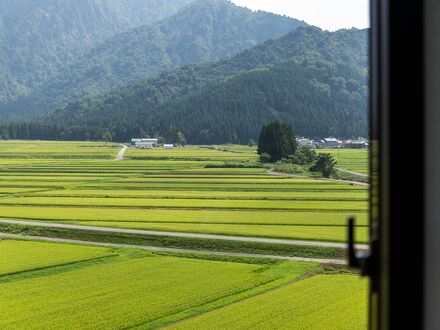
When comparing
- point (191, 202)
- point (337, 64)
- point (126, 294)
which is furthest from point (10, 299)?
point (337, 64)

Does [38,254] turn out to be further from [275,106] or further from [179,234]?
[275,106]

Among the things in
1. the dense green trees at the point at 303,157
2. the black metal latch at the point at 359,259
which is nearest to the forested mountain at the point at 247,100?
the dense green trees at the point at 303,157

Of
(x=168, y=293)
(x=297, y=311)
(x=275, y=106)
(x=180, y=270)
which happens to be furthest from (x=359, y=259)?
(x=275, y=106)

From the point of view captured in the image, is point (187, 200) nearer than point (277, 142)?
Yes

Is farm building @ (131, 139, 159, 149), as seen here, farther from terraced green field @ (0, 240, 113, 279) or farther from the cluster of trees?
terraced green field @ (0, 240, 113, 279)

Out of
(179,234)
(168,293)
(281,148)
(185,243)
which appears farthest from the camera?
(281,148)

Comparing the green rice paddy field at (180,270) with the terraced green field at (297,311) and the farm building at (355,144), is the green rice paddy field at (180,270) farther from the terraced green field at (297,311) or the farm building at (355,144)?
the farm building at (355,144)

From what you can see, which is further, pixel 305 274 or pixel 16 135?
pixel 16 135

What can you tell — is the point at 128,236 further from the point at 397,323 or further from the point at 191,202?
the point at 397,323
